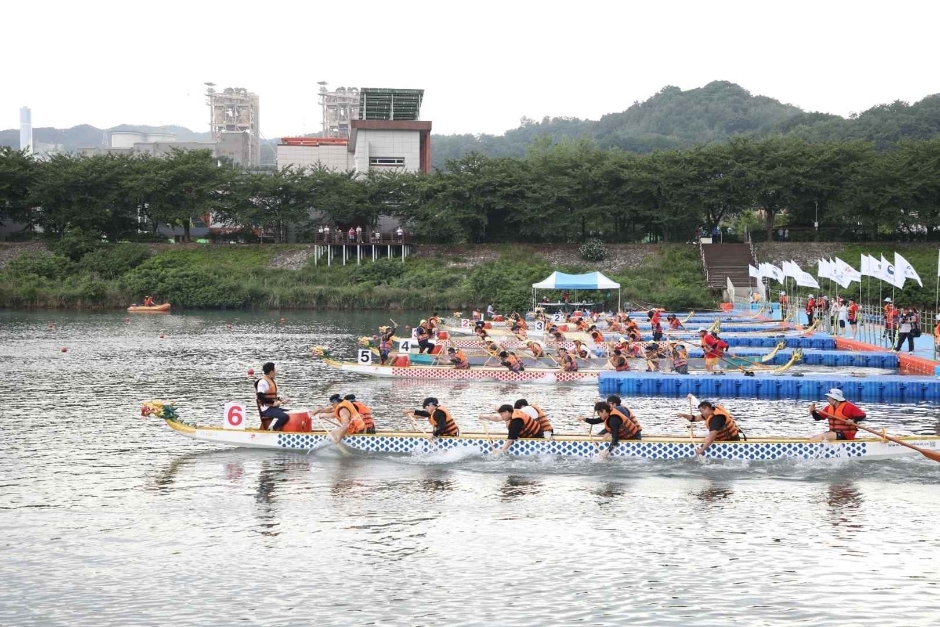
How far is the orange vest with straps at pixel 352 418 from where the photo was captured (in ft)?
64.9

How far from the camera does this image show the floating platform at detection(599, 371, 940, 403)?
28.5m

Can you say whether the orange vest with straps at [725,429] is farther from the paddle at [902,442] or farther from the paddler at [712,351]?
the paddler at [712,351]

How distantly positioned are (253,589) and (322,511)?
344 centimetres

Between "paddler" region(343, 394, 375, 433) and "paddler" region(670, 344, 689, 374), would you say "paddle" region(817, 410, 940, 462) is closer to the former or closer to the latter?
"paddler" region(343, 394, 375, 433)

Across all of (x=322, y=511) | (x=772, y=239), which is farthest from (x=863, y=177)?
(x=322, y=511)

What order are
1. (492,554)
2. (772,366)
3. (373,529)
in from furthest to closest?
(772,366)
(373,529)
(492,554)

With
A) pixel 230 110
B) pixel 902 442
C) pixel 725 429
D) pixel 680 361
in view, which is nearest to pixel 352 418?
pixel 725 429

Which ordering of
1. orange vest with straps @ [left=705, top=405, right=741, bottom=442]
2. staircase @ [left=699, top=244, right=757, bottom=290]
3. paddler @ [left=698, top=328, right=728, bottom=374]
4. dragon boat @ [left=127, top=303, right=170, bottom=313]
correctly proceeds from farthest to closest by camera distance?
staircase @ [left=699, top=244, right=757, bottom=290]
dragon boat @ [left=127, top=303, right=170, bottom=313]
paddler @ [left=698, top=328, right=728, bottom=374]
orange vest with straps @ [left=705, top=405, right=741, bottom=442]

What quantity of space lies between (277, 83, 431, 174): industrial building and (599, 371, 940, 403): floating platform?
51.5 meters

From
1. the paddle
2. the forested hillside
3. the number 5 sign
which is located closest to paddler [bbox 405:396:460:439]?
the number 5 sign

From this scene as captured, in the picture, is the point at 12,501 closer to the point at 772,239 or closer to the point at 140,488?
the point at 140,488

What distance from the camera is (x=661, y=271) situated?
66.0m

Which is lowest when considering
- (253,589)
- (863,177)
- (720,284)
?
(253,589)

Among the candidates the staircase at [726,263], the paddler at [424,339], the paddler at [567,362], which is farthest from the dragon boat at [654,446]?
the staircase at [726,263]
